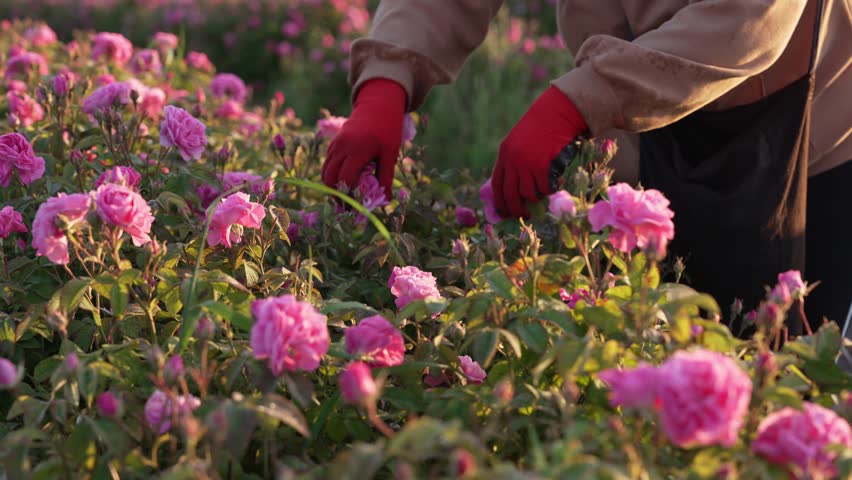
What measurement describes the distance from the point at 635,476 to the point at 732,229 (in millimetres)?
1009

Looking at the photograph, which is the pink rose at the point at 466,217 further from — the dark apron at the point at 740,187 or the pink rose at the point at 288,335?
the pink rose at the point at 288,335

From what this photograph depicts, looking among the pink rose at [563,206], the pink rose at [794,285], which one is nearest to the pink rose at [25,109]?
the pink rose at [563,206]

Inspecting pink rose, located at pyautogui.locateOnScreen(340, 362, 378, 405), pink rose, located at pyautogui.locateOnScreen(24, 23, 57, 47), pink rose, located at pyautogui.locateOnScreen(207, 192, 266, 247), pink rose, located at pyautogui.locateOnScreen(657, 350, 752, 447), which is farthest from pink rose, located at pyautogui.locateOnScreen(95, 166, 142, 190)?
pink rose, located at pyautogui.locateOnScreen(24, 23, 57, 47)

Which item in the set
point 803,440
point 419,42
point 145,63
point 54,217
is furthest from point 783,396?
point 145,63

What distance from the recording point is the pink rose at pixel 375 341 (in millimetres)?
1159

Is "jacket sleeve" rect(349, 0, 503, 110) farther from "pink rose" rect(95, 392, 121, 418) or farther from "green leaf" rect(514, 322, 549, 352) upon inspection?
"pink rose" rect(95, 392, 121, 418)

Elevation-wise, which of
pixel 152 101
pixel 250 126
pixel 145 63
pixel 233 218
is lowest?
pixel 250 126

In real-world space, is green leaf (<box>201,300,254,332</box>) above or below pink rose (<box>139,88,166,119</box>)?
above

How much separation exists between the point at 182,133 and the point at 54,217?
60 centimetres

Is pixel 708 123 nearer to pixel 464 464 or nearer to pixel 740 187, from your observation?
pixel 740 187

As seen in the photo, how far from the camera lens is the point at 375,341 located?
1.16m

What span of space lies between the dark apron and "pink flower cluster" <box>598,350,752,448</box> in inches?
37.4

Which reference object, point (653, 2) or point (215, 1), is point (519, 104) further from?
point (215, 1)

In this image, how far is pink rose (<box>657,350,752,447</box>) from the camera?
0.83 metres
